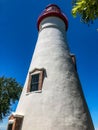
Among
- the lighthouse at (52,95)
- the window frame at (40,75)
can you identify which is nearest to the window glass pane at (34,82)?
the lighthouse at (52,95)

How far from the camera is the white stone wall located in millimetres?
9359

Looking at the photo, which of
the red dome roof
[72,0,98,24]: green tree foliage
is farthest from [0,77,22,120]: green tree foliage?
[72,0,98,24]: green tree foliage

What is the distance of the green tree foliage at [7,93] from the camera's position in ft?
80.4

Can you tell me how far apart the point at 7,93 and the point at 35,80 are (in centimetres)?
1482

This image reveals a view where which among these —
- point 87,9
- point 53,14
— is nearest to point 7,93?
point 53,14

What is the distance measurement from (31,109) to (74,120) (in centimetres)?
231

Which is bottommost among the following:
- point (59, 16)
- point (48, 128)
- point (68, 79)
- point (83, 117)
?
point (48, 128)

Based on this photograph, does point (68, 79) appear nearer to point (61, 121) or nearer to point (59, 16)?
point (61, 121)

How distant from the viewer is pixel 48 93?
1028 cm

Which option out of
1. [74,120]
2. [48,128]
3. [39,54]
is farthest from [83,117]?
[39,54]

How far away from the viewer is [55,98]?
9.99 meters

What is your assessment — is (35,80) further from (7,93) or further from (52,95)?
(7,93)

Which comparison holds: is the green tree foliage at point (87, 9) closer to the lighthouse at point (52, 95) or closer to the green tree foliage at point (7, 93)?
the lighthouse at point (52, 95)

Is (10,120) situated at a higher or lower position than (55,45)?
lower
